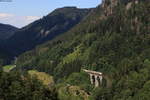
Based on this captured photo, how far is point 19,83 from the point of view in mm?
122562

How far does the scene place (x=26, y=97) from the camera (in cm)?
11944

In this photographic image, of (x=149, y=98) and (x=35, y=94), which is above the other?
(x=35, y=94)

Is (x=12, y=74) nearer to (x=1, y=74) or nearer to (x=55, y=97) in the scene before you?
(x=1, y=74)

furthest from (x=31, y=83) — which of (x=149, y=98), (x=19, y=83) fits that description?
(x=149, y=98)

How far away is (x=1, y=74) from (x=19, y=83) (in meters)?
6.78

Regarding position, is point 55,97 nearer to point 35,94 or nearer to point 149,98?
point 35,94

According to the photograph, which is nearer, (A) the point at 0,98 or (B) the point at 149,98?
(A) the point at 0,98

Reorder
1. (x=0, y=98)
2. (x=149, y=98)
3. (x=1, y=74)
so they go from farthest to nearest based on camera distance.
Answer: (x=149, y=98), (x=1, y=74), (x=0, y=98)

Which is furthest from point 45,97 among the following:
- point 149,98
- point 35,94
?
point 149,98

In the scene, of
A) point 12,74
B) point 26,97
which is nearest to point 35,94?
point 26,97

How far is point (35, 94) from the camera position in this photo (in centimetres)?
11850

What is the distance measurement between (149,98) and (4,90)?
92.8 meters

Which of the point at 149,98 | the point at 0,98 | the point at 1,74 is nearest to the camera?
the point at 0,98

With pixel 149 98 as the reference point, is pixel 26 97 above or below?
above
